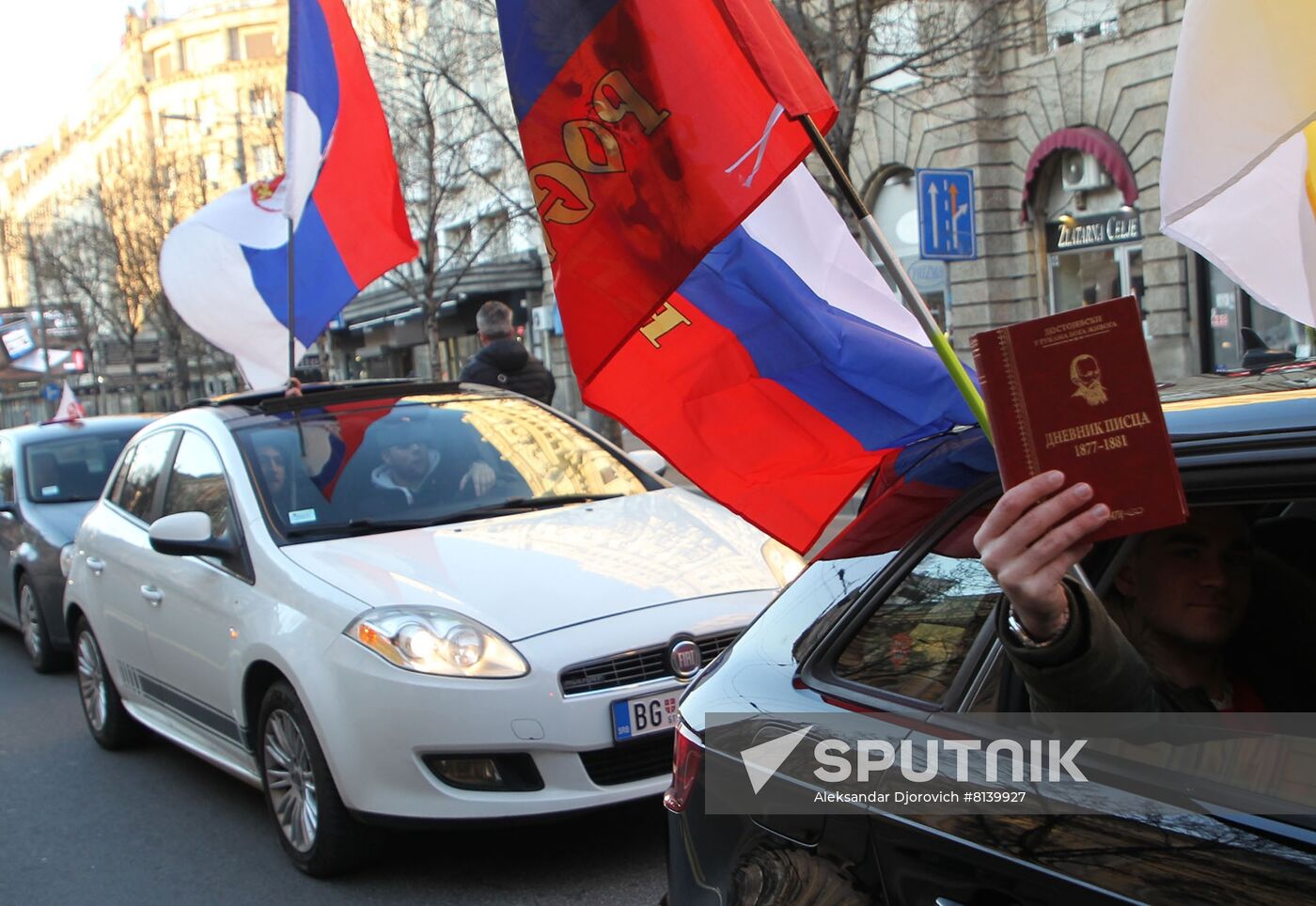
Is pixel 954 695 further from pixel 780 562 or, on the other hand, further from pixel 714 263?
pixel 780 562

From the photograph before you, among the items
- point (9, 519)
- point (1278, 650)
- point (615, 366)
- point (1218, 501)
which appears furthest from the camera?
point (9, 519)

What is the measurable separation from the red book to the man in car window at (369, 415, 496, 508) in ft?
13.6

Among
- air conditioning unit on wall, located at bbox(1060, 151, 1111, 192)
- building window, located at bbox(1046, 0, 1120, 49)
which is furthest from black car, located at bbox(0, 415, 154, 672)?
air conditioning unit on wall, located at bbox(1060, 151, 1111, 192)

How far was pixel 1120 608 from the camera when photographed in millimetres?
2406

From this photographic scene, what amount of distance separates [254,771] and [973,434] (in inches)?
144

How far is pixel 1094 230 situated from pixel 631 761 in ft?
59.1

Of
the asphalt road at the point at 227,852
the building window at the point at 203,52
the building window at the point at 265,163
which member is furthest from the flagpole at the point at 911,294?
the building window at the point at 203,52

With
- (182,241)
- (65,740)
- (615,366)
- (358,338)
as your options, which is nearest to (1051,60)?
(182,241)

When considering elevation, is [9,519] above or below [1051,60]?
below

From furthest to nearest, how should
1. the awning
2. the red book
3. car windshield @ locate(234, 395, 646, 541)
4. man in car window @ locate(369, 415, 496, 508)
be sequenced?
the awning
man in car window @ locate(369, 415, 496, 508)
car windshield @ locate(234, 395, 646, 541)
the red book

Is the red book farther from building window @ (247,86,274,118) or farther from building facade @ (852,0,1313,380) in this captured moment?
building window @ (247,86,274,118)

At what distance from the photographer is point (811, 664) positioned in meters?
2.58

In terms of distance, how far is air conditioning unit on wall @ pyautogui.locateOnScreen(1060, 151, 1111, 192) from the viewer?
20.5 metres

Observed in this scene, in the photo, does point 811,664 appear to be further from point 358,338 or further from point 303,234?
point 358,338
